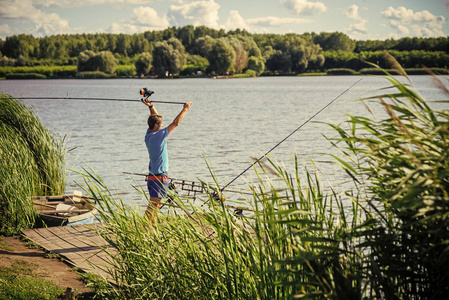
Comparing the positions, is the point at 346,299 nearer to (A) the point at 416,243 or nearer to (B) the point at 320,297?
(B) the point at 320,297

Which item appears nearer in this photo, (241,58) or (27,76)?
(241,58)

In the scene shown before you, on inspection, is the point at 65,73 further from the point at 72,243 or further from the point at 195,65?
the point at 72,243

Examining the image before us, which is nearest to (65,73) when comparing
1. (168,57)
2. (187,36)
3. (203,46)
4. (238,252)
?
(187,36)

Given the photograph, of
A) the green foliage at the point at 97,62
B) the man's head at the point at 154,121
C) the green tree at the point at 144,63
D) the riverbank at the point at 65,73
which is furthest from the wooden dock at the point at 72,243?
the riverbank at the point at 65,73

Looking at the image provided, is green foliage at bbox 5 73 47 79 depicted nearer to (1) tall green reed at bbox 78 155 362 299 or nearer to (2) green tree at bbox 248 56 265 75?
(2) green tree at bbox 248 56 265 75

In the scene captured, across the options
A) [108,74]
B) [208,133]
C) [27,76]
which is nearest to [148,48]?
[108,74]

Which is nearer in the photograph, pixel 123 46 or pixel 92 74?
pixel 92 74

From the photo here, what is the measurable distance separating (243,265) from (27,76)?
150 metres

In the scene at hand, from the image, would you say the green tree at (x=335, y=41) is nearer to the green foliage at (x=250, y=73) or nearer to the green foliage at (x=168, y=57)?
the green foliage at (x=250, y=73)

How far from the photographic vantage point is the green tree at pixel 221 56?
110875 mm

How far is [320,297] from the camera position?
2.87 meters

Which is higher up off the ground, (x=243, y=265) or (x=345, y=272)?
(x=345, y=272)

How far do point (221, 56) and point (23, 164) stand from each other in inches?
4197

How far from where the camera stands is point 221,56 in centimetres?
11350
